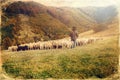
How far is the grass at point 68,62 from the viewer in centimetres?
717

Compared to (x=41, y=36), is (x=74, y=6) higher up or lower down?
higher up

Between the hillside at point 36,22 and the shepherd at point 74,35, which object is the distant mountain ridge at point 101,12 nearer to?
the hillside at point 36,22

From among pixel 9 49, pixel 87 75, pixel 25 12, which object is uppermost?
pixel 25 12

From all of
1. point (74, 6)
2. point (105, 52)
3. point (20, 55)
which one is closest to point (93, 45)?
point (105, 52)

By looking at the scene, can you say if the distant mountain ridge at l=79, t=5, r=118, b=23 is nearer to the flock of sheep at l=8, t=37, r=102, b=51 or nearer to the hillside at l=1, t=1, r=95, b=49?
the hillside at l=1, t=1, r=95, b=49

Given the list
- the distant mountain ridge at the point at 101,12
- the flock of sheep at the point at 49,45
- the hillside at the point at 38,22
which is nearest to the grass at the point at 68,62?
the flock of sheep at the point at 49,45

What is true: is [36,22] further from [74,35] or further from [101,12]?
[101,12]

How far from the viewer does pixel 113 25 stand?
23.5 ft

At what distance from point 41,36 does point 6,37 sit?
2.12 ft

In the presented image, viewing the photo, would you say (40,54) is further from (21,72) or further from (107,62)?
(107,62)

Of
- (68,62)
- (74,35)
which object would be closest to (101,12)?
(74,35)

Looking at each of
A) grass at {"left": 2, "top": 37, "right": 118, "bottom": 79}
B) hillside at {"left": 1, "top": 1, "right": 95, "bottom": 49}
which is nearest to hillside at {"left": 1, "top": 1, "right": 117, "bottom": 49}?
hillside at {"left": 1, "top": 1, "right": 95, "bottom": 49}

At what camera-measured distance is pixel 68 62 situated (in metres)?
7.24

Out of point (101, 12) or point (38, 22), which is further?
point (38, 22)
